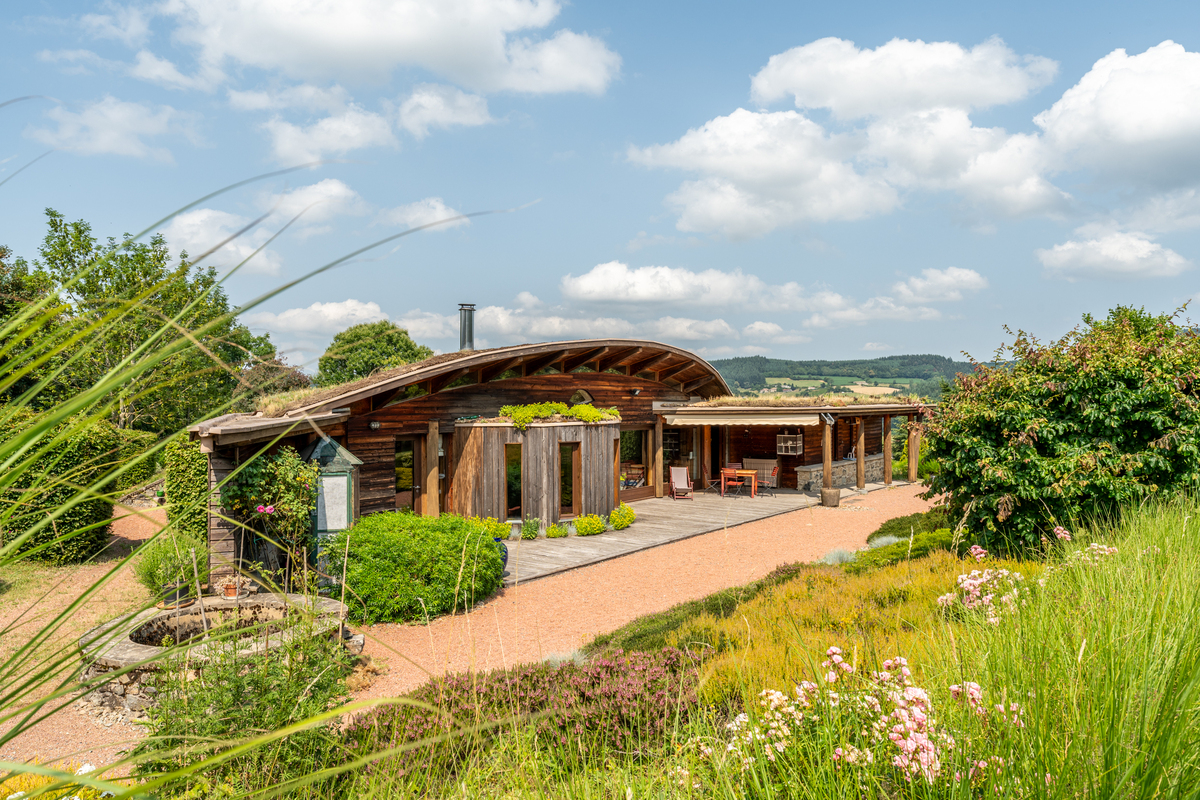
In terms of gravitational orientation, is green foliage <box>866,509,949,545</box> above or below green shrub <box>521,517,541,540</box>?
above

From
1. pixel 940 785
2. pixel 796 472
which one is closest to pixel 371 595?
pixel 940 785

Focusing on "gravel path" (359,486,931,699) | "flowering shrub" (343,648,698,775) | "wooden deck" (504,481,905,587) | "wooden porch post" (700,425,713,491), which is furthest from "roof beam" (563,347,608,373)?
"flowering shrub" (343,648,698,775)

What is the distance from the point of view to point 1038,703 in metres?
1.70

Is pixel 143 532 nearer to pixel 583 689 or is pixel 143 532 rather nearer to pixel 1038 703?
pixel 583 689

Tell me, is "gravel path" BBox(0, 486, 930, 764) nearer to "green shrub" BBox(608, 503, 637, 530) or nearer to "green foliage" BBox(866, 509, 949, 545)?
"green foliage" BBox(866, 509, 949, 545)

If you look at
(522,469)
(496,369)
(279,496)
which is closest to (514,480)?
(522,469)

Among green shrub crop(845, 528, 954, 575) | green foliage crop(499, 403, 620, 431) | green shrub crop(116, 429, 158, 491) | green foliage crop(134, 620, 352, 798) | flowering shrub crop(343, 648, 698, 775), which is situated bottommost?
green shrub crop(845, 528, 954, 575)

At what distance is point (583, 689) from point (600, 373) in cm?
1173

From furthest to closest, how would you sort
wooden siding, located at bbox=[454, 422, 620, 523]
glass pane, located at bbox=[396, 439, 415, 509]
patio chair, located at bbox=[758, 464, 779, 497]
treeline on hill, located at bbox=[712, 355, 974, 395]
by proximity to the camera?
1. treeline on hill, located at bbox=[712, 355, 974, 395]
2. patio chair, located at bbox=[758, 464, 779, 497]
3. wooden siding, located at bbox=[454, 422, 620, 523]
4. glass pane, located at bbox=[396, 439, 415, 509]

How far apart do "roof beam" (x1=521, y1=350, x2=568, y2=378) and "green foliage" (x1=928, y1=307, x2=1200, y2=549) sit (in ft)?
25.9

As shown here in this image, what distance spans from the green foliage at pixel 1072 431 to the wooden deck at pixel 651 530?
274 centimetres

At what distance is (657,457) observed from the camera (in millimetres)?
17031

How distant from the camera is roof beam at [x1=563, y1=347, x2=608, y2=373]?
14.5 meters

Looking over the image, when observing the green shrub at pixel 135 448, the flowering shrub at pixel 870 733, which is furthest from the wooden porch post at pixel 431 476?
the flowering shrub at pixel 870 733
